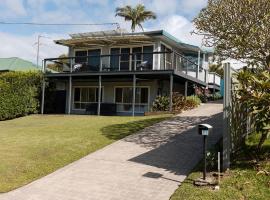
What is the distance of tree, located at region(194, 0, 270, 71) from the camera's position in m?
13.7

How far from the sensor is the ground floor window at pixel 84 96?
102 feet

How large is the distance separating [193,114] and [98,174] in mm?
13104

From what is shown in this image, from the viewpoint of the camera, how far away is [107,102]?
100 ft

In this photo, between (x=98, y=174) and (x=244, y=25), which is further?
(x=244, y=25)

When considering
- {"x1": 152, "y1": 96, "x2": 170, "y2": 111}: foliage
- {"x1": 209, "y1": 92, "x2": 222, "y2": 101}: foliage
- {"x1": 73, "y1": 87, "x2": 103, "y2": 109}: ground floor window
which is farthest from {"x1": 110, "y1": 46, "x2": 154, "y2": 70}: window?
{"x1": 209, "y1": 92, "x2": 222, "y2": 101}: foliage

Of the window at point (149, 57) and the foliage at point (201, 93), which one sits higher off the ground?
the window at point (149, 57)

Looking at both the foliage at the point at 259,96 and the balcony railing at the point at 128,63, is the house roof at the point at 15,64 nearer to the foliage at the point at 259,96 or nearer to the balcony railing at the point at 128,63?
the balcony railing at the point at 128,63

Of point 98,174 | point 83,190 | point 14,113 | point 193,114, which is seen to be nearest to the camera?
point 83,190

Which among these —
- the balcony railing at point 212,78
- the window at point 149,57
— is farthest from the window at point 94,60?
the balcony railing at point 212,78

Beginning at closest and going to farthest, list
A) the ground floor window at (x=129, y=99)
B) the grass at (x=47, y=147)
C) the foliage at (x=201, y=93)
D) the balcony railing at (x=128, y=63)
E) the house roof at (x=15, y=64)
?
the grass at (x=47, y=147) < the balcony railing at (x=128, y=63) < the ground floor window at (x=129, y=99) < the foliage at (x=201, y=93) < the house roof at (x=15, y=64)

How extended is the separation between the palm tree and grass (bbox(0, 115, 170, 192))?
33728mm

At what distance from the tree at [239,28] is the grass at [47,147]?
17.1ft

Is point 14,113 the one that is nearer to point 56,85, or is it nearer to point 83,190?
point 56,85

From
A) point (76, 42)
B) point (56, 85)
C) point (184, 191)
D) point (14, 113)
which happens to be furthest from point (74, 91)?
A: point (184, 191)
